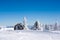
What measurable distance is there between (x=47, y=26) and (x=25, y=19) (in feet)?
55.6

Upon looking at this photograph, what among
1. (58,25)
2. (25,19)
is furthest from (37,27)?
(58,25)

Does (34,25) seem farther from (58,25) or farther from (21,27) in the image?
(58,25)

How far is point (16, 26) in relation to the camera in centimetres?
4881

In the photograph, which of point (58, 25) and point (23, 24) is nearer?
point (23, 24)

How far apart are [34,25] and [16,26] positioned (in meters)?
8.48

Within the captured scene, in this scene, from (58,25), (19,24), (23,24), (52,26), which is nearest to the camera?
(19,24)

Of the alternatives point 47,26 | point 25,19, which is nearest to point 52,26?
point 47,26

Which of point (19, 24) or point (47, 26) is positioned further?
point (47, 26)

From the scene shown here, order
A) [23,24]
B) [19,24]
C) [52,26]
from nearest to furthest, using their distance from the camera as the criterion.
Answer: [19,24] < [23,24] < [52,26]

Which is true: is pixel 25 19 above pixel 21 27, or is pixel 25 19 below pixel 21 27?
above

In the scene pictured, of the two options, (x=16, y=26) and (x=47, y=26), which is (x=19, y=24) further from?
(x=47, y=26)

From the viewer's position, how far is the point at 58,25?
203ft

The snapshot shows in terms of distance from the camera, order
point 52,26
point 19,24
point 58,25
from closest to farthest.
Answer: point 19,24 → point 58,25 → point 52,26

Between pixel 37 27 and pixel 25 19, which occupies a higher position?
pixel 25 19
